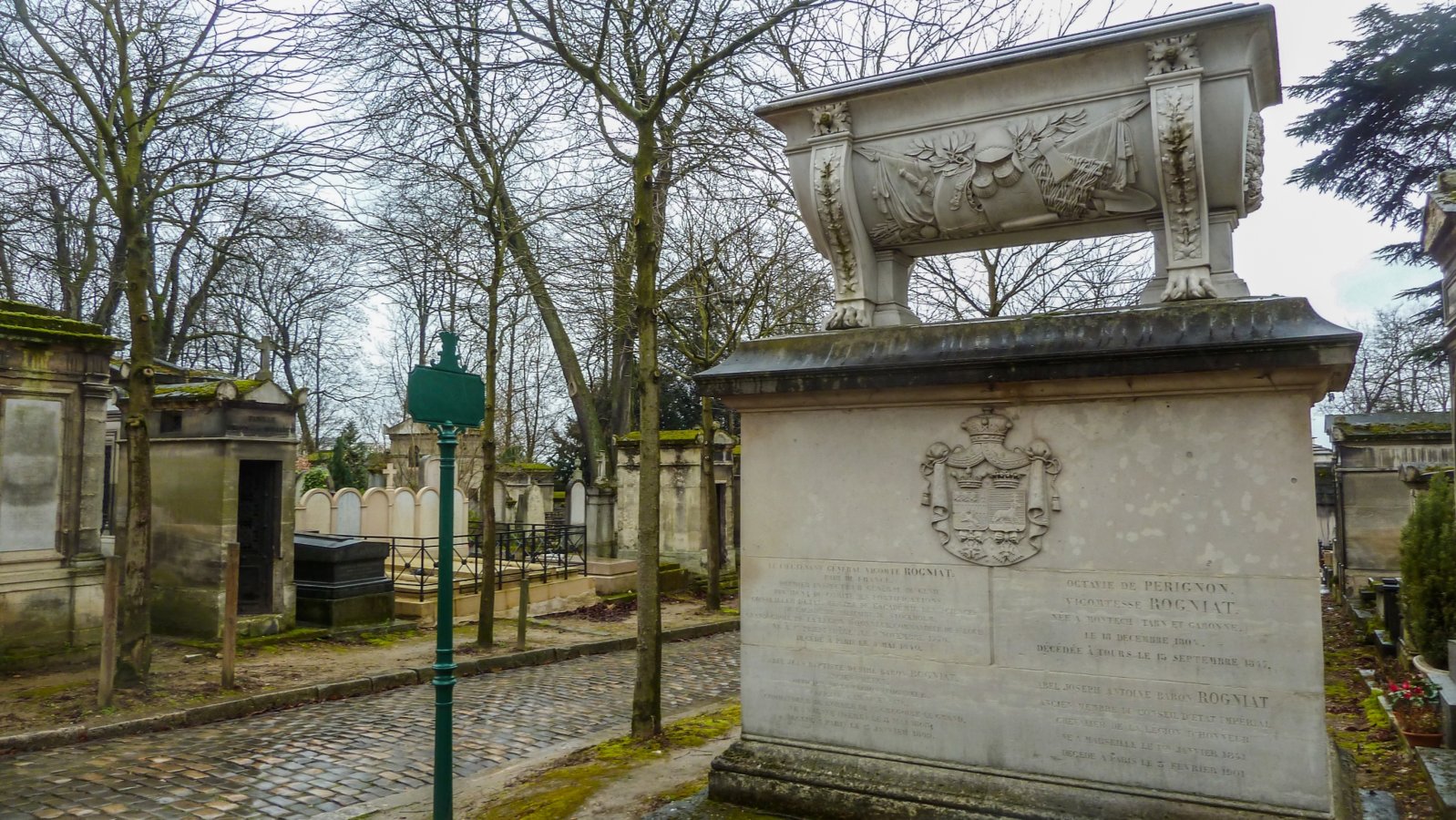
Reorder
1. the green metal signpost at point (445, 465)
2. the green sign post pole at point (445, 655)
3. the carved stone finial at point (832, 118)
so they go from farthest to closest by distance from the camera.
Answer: the green sign post pole at point (445, 655) < the green metal signpost at point (445, 465) < the carved stone finial at point (832, 118)

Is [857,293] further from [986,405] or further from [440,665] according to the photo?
[440,665]

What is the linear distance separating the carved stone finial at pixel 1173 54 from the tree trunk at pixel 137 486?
943 centimetres

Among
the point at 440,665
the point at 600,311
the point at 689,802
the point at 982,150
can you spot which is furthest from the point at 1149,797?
the point at 600,311

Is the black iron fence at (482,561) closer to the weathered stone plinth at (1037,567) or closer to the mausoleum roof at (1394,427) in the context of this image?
the weathered stone plinth at (1037,567)

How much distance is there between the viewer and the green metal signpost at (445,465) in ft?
17.3

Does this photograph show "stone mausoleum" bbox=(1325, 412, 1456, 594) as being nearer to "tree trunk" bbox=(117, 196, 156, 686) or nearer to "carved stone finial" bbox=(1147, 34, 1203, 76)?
"carved stone finial" bbox=(1147, 34, 1203, 76)

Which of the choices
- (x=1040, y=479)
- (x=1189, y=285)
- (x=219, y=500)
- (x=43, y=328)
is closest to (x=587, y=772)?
(x=1040, y=479)

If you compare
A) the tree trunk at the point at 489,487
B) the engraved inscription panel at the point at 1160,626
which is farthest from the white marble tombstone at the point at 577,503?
the engraved inscription panel at the point at 1160,626

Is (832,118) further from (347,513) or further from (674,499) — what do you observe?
(347,513)

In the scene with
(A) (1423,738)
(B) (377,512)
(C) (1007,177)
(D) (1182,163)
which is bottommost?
(A) (1423,738)

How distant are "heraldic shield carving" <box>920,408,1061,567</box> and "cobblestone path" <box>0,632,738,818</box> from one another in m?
4.69

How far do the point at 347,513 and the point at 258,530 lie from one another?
650cm

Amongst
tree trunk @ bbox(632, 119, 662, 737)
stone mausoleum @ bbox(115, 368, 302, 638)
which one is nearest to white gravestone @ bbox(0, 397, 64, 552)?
stone mausoleum @ bbox(115, 368, 302, 638)

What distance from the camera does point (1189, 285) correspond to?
4.36m
